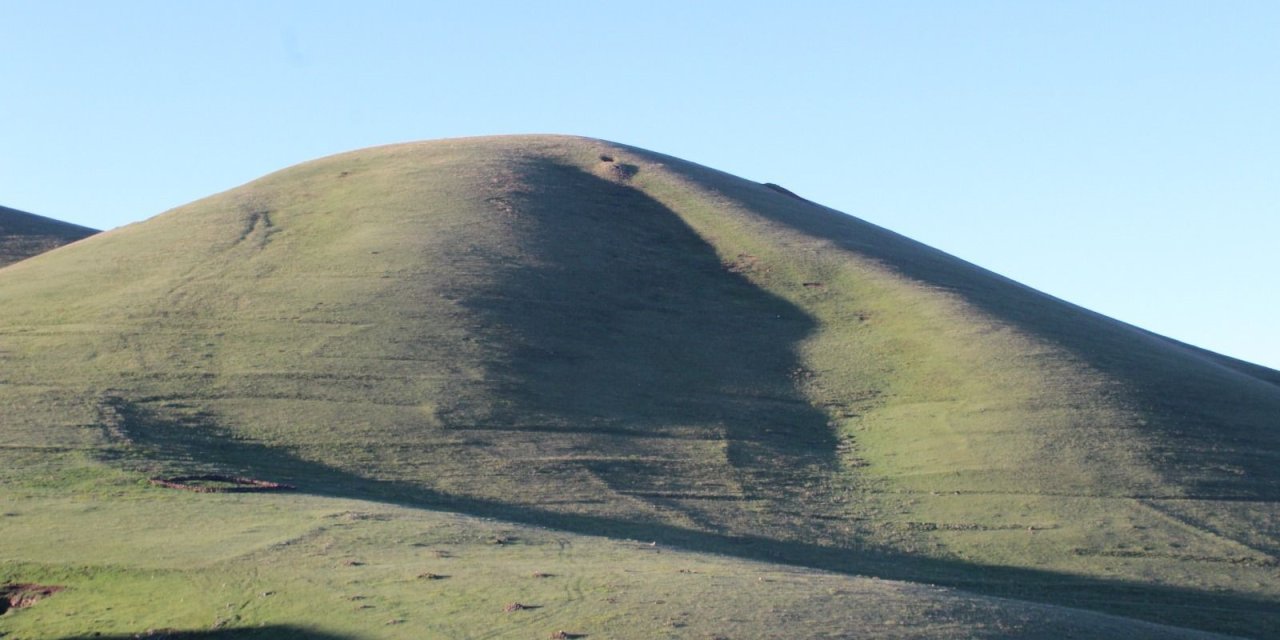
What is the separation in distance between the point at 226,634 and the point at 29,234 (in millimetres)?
63626

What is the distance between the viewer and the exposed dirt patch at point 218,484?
35.5m

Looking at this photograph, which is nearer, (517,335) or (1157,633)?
(1157,633)

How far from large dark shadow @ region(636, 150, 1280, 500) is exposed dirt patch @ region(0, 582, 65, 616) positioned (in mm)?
35172

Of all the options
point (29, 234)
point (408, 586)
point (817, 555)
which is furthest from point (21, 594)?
point (29, 234)

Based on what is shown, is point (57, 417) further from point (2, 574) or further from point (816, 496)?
point (816, 496)

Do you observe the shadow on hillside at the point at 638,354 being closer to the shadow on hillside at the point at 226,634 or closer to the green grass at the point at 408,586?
the green grass at the point at 408,586

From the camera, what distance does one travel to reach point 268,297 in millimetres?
53844

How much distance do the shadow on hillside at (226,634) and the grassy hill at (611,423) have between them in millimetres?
305

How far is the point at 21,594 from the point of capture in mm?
25766

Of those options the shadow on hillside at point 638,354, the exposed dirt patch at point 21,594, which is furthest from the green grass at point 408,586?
the shadow on hillside at point 638,354

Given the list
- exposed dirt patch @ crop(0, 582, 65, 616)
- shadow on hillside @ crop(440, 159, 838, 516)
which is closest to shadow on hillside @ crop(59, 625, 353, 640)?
exposed dirt patch @ crop(0, 582, 65, 616)

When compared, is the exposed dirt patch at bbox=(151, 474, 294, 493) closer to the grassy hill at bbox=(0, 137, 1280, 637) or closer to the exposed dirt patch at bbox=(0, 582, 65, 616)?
the grassy hill at bbox=(0, 137, 1280, 637)

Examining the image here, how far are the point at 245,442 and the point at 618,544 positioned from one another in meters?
14.4

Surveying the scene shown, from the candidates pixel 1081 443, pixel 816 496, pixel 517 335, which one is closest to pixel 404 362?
pixel 517 335
